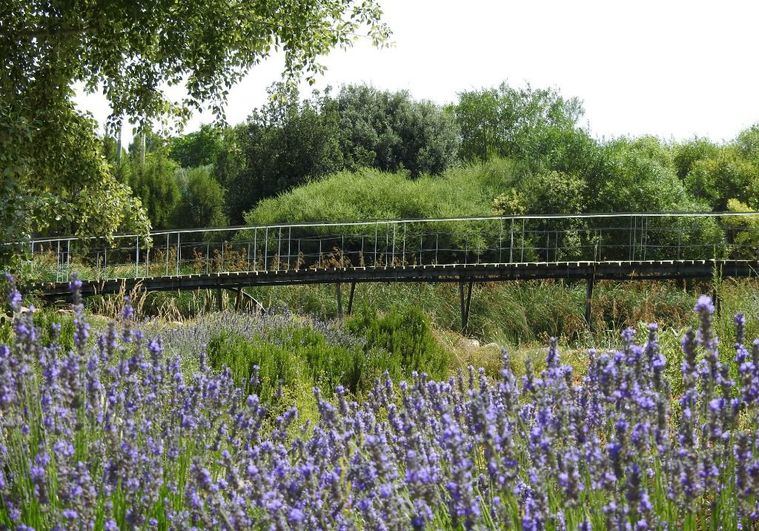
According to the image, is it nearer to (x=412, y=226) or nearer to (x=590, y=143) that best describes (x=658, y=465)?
(x=412, y=226)

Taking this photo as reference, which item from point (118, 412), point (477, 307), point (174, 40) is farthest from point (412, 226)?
point (118, 412)

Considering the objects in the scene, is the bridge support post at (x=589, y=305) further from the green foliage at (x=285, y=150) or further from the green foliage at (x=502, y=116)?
the green foliage at (x=502, y=116)

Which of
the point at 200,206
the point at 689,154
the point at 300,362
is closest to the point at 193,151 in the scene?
the point at 200,206

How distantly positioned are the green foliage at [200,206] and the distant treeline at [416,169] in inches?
1.7

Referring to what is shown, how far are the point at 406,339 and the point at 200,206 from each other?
1003 inches

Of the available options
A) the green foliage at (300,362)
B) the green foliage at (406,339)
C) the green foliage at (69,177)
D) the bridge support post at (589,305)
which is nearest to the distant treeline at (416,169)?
the bridge support post at (589,305)

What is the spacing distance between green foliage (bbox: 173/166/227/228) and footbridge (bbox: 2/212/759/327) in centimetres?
533

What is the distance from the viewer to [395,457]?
12.6 ft

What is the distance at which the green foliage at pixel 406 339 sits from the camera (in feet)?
31.9

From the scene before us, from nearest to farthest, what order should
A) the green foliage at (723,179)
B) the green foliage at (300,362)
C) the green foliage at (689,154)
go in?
1. the green foliage at (300,362)
2. the green foliage at (723,179)
3. the green foliage at (689,154)

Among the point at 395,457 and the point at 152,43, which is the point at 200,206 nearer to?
the point at 152,43

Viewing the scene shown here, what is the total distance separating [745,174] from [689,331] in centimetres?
3116

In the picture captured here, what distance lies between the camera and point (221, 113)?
13.7 m

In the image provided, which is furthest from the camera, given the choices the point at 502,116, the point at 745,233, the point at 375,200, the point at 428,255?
the point at 502,116
